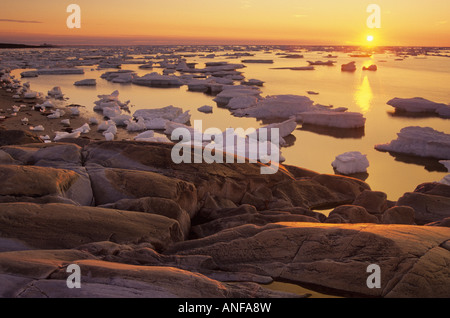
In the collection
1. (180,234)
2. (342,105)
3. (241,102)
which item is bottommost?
(180,234)

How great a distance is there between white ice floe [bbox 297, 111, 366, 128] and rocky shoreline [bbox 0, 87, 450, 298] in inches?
237

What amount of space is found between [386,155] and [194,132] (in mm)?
4893

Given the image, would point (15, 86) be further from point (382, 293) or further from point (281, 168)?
point (382, 293)

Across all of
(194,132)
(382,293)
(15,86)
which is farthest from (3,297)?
(15,86)

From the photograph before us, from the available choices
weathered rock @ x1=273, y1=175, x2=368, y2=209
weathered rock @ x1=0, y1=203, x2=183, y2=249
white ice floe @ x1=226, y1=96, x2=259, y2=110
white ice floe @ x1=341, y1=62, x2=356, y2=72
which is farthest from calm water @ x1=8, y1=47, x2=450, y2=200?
white ice floe @ x1=341, y1=62, x2=356, y2=72

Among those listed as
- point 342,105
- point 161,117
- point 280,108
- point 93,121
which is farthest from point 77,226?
point 342,105

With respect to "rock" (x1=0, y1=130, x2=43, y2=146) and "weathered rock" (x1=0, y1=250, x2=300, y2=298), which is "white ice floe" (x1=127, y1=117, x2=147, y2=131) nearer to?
"rock" (x1=0, y1=130, x2=43, y2=146)

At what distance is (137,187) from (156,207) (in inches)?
22.2

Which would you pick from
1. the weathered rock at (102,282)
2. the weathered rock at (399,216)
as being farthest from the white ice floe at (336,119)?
the weathered rock at (102,282)

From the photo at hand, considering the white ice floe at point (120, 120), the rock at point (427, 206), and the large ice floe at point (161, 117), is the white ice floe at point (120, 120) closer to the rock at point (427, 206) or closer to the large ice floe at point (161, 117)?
the large ice floe at point (161, 117)

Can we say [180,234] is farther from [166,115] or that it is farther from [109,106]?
[109,106]

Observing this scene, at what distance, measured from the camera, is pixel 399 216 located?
4574 millimetres

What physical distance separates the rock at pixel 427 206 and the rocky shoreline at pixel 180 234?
0.02 metres
